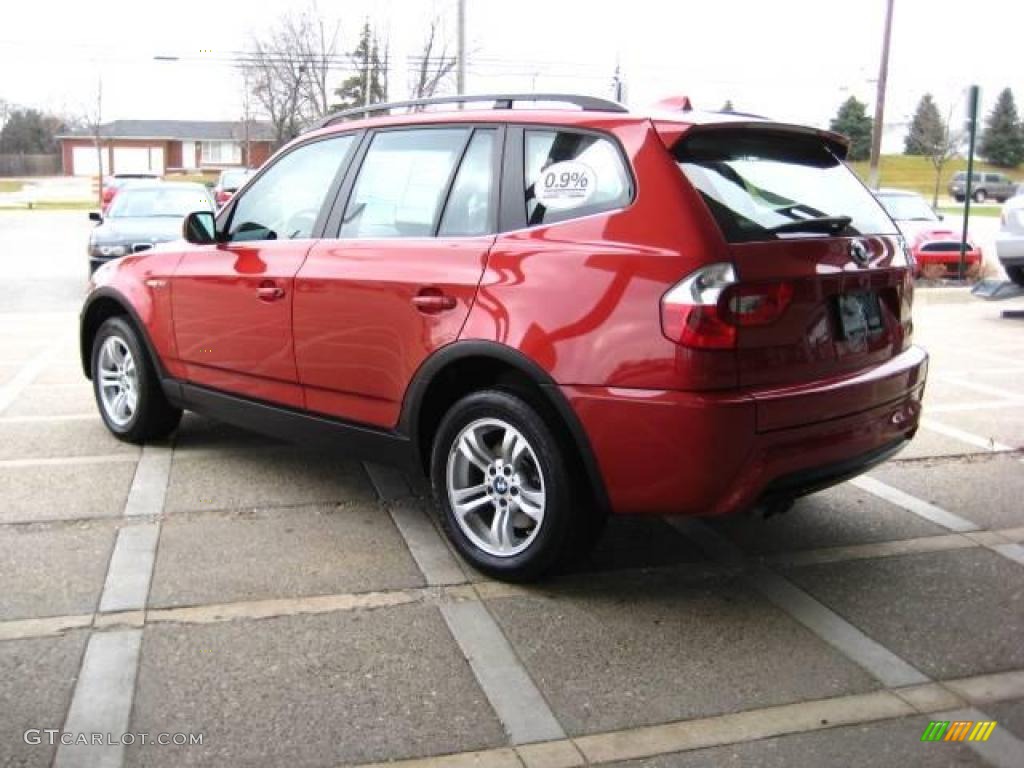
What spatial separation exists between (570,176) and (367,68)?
38157mm

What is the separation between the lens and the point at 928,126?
51.4m

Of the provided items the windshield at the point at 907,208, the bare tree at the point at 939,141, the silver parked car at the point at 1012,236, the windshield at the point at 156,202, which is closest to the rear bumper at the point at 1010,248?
the silver parked car at the point at 1012,236

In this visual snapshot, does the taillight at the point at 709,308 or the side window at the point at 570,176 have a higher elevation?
the side window at the point at 570,176

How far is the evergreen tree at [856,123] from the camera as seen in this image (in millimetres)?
67812

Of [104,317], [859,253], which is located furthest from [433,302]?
[104,317]

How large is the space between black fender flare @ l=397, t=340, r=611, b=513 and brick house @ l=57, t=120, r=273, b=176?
76.2 m

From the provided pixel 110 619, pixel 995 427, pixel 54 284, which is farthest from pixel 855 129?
pixel 110 619

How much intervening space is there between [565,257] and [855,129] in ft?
231

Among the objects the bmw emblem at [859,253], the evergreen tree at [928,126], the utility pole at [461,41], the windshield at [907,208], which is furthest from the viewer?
the evergreen tree at [928,126]

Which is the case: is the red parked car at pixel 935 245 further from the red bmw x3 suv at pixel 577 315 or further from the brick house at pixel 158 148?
the brick house at pixel 158 148

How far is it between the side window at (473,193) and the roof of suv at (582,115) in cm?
11

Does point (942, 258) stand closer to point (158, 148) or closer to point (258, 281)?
point (258, 281)

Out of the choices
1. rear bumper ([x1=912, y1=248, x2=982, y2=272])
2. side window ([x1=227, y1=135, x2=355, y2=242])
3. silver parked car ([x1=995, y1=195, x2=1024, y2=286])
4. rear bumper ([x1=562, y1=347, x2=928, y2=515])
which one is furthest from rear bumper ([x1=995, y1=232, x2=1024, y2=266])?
side window ([x1=227, y1=135, x2=355, y2=242])

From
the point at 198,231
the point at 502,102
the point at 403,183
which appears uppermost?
the point at 502,102
